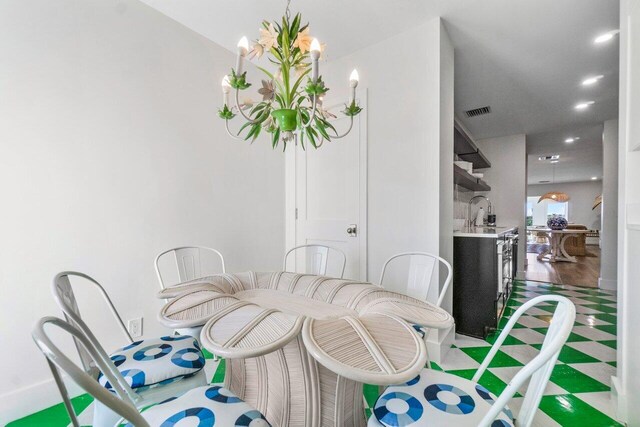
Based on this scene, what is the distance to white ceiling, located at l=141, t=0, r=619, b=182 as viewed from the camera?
6.93ft

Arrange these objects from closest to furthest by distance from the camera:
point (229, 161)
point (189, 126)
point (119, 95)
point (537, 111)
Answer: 1. point (119, 95)
2. point (189, 126)
3. point (229, 161)
4. point (537, 111)

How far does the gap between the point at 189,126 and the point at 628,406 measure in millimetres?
3306

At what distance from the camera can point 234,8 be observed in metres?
2.19

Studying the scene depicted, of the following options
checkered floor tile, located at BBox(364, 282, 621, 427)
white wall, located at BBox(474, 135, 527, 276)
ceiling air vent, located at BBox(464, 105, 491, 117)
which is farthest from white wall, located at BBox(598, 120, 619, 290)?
ceiling air vent, located at BBox(464, 105, 491, 117)

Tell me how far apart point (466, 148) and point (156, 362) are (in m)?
4.03

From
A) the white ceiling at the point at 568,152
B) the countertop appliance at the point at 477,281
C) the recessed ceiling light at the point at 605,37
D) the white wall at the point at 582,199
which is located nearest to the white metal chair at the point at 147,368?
the countertop appliance at the point at 477,281

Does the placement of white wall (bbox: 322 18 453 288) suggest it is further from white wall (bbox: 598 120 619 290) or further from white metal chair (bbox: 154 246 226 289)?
white wall (bbox: 598 120 619 290)

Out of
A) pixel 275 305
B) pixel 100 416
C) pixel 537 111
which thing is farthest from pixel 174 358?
pixel 537 111

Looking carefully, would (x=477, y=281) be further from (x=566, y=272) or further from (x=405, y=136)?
(x=566, y=272)

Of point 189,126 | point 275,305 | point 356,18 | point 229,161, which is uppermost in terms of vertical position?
point 356,18

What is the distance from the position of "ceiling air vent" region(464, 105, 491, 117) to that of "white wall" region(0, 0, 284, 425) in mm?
3207

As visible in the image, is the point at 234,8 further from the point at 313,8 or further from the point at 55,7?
the point at 55,7

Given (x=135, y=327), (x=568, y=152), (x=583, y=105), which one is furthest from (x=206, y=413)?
(x=568, y=152)

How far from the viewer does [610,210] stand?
415 centimetres
